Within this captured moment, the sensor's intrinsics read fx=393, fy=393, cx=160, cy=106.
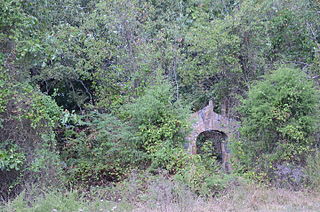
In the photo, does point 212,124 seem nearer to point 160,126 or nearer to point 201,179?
point 160,126

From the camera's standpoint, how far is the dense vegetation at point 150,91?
353 inches

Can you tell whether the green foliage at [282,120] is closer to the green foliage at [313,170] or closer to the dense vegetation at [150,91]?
the dense vegetation at [150,91]

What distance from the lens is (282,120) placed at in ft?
34.3

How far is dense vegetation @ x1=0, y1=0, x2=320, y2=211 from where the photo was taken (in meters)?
8.96

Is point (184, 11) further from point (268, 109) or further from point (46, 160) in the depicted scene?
point (46, 160)

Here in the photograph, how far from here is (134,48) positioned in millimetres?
13531

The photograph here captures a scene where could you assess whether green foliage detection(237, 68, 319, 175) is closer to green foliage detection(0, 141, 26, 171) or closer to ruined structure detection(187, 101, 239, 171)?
ruined structure detection(187, 101, 239, 171)

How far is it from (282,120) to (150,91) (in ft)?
12.3

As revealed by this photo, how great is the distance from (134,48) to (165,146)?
428 cm

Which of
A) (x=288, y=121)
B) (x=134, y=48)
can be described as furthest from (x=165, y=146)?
(x=134, y=48)

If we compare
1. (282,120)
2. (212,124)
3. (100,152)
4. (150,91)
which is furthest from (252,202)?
(100,152)

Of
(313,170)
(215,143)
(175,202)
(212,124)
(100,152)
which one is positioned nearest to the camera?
(175,202)

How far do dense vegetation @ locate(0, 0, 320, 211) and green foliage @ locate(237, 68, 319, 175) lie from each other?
0.03m

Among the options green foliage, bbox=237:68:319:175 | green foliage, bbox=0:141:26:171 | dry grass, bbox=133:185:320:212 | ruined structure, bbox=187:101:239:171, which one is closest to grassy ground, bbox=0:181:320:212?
dry grass, bbox=133:185:320:212
